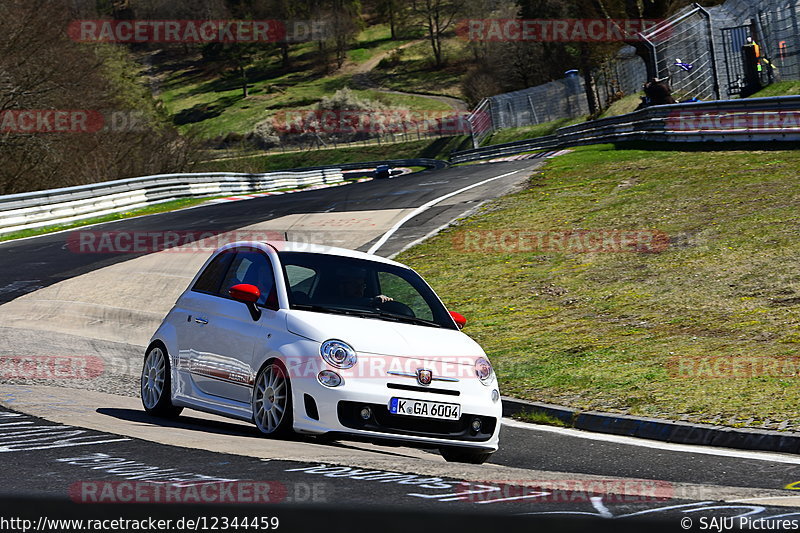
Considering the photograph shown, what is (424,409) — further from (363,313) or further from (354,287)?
(354,287)

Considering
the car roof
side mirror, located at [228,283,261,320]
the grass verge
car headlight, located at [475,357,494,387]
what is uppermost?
the car roof

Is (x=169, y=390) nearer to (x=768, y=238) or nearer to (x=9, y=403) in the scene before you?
(x=9, y=403)

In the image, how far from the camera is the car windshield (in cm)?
844

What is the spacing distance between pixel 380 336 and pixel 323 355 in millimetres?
536

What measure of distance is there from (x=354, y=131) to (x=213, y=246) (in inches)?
3782

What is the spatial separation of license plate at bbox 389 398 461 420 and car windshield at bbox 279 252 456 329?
0.97 m

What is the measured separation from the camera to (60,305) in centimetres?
1658

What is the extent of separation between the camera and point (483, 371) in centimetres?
820

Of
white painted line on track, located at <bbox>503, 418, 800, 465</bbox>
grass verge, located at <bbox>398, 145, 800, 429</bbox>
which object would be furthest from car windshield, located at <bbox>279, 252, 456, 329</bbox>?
grass verge, located at <bbox>398, 145, 800, 429</bbox>

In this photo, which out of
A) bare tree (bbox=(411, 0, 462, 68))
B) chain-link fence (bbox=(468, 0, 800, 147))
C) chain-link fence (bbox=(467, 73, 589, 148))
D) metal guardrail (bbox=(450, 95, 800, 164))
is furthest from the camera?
bare tree (bbox=(411, 0, 462, 68))

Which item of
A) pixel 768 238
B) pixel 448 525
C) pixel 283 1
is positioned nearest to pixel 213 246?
pixel 768 238

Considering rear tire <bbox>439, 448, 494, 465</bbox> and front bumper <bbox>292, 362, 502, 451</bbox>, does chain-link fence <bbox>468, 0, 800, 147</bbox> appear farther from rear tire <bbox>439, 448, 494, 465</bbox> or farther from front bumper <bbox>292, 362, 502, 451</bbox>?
front bumper <bbox>292, 362, 502, 451</bbox>

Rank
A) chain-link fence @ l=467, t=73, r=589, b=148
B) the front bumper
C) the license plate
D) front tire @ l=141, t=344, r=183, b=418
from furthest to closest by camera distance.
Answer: chain-link fence @ l=467, t=73, r=589, b=148
front tire @ l=141, t=344, r=183, b=418
the license plate
the front bumper

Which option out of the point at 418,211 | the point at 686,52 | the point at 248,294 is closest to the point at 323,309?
the point at 248,294
